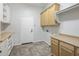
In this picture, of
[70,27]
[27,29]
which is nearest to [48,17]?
[27,29]

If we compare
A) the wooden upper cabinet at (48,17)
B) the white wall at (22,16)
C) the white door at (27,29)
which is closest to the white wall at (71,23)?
the wooden upper cabinet at (48,17)

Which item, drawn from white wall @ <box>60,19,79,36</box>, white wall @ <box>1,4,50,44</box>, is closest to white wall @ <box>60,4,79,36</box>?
white wall @ <box>60,19,79,36</box>

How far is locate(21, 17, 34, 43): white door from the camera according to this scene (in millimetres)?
3854

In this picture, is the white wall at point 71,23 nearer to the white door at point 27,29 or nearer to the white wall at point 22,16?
the white wall at point 22,16

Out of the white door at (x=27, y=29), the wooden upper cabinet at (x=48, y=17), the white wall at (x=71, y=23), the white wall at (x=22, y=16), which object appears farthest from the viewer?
the white door at (x=27, y=29)

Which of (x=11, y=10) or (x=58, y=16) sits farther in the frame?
(x=11, y=10)

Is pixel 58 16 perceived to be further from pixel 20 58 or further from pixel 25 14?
pixel 20 58

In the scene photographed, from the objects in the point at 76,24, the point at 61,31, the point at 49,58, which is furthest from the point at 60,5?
the point at 49,58

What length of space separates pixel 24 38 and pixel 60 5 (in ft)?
5.81

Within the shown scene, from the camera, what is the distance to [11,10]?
156 inches

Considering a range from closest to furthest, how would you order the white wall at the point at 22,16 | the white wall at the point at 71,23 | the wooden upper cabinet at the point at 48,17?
the white wall at the point at 71,23, the wooden upper cabinet at the point at 48,17, the white wall at the point at 22,16

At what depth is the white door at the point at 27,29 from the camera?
12.6 ft

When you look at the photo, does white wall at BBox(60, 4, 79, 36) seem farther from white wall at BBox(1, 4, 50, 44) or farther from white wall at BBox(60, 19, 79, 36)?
white wall at BBox(1, 4, 50, 44)

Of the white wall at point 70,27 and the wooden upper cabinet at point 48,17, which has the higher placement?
the wooden upper cabinet at point 48,17
